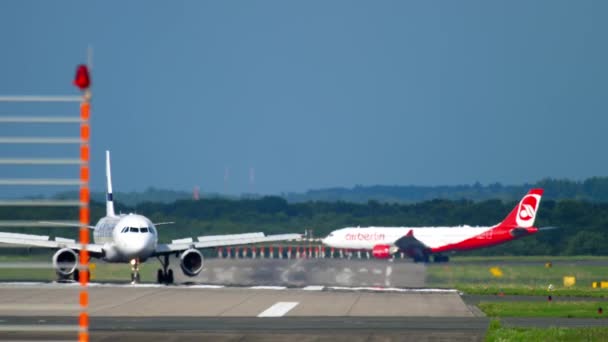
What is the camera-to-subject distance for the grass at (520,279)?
44531 mm

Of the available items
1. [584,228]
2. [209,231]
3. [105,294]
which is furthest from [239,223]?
[105,294]

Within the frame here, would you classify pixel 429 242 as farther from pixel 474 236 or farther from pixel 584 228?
pixel 584 228

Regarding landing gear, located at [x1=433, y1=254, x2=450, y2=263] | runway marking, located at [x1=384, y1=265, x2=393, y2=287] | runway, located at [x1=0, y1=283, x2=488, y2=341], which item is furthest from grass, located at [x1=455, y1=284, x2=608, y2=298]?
landing gear, located at [x1=433, y1=254, x2=450, y2=263]

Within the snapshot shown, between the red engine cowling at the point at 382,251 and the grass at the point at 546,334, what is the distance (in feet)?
195

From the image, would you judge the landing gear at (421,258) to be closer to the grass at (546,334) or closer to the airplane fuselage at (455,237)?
the airplane fuselage at (455,237)

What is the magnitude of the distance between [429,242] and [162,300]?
50.0 metres

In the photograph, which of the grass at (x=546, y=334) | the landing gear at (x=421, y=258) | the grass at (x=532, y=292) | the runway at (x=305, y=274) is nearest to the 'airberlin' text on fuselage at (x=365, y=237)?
the landing gear at (x=421, y=258)

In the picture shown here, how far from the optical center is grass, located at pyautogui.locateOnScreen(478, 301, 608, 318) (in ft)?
110

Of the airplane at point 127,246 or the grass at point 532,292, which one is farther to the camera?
the airplane at point 127,246

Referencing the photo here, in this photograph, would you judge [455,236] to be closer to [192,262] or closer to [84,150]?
[192,262]

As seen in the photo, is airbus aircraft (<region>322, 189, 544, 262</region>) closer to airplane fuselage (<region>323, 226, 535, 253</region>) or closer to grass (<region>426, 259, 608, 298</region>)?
airplane fuselage (<region>323, 226, 535, 253</region>)

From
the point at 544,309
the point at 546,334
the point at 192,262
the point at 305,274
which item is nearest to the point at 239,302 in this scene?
the point at 544,309

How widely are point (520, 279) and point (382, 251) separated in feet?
99.3

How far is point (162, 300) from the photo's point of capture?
3759 cm
